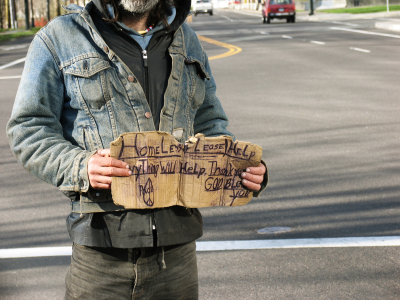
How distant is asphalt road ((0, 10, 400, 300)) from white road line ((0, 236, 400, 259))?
8 cm

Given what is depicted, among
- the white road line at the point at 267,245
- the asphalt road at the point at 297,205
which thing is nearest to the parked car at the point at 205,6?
the asphalt road at the point at 297,205

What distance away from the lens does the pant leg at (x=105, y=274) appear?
90.7 inches

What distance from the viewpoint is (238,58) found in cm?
1755

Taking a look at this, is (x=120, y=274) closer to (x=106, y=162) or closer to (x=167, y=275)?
(x=167, y=275)

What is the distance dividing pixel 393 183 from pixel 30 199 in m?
3.87

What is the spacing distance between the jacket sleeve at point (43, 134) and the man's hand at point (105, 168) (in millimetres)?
34

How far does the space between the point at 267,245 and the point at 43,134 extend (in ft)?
9.88

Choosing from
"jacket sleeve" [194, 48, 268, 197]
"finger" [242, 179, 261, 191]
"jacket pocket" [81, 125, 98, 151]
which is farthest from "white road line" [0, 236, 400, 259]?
"jacket pocket" [81, 125, 98, 151]

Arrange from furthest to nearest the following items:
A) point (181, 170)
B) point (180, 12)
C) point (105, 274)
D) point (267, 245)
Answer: point (267, 245) → point (180, 12) → point (105, 274) → point (181, 170)

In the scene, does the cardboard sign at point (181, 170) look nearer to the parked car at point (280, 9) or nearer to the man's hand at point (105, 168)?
the man's hand at point (105, 168)

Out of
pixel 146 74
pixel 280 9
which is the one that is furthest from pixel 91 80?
pixel 280 9

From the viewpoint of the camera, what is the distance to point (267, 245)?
4.79m

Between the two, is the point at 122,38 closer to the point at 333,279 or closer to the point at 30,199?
the point at 333,279

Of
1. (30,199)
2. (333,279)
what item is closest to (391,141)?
(333,279)
